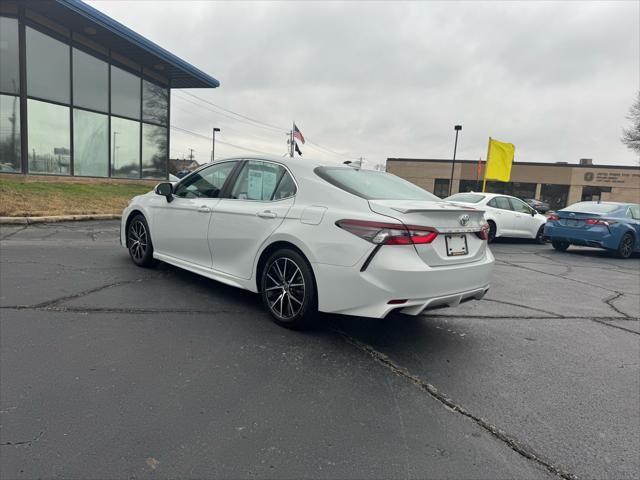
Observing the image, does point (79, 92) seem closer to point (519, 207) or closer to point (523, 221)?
point (519, 207)

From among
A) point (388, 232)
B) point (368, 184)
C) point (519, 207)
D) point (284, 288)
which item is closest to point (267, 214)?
point (284, 288)

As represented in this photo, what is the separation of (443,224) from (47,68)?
17.3 meters

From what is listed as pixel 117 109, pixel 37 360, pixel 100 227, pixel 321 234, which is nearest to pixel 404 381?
pixel 321 234

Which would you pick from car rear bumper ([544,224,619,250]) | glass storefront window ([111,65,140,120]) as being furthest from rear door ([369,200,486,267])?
glass storefront window ([111,65,140,120])

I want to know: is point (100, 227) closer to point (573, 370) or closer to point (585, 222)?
point (573, 370)

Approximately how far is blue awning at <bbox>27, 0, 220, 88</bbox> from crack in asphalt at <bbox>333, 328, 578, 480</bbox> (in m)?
16.0

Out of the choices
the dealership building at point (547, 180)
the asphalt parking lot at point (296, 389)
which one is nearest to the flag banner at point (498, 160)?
the asphalt parking lot at point (296, 389)

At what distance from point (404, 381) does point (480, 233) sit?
5.53 ft

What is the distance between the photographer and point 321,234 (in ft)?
11.7

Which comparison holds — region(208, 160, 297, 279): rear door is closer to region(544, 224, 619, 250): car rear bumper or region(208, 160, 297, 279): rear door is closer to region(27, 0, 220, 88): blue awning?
region(544, 224, 619, 250): car rear bumper

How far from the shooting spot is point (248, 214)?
4.24 metres

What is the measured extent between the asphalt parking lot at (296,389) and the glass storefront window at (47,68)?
13.6m

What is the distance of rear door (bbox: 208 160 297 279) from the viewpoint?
406cm

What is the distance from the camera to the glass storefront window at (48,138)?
15.4 metres
